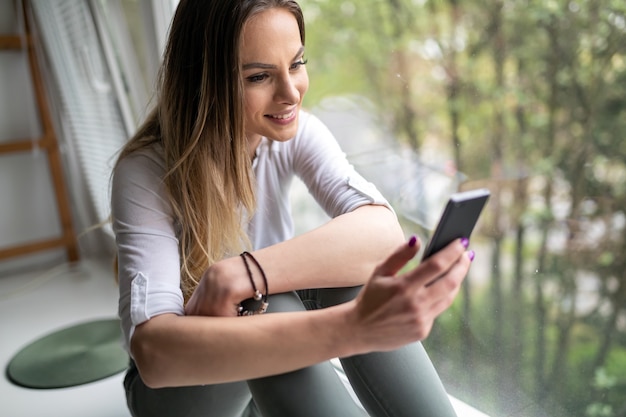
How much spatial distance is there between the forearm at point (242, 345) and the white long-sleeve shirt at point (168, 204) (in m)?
0.06

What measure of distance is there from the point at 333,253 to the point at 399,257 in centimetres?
23

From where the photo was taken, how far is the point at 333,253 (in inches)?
38.2

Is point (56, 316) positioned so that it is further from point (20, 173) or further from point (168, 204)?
point (168, 204)

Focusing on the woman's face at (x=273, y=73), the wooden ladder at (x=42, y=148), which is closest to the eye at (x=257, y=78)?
the woman's face at (x=273, y=73)

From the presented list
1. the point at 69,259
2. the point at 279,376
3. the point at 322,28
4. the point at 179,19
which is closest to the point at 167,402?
the point at 279,376

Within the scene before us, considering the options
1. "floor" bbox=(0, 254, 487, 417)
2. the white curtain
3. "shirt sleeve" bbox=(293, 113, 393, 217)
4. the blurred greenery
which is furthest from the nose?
the white curtain

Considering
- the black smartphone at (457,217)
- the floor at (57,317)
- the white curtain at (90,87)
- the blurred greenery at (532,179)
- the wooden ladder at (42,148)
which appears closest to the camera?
the black smartphone at (457,217)

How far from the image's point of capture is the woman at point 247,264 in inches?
31.8

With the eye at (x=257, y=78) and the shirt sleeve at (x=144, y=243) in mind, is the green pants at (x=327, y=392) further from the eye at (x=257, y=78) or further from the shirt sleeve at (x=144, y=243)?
the eye at (x=257, y=78)

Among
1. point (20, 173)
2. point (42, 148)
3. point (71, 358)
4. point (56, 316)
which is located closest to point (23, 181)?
point (20, 173)

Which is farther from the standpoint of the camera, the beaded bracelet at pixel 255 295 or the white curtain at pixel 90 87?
the white curtain at pixel 90 87

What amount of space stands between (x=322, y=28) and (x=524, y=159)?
78cm

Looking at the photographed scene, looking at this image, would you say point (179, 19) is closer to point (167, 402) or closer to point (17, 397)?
point (167, 402)

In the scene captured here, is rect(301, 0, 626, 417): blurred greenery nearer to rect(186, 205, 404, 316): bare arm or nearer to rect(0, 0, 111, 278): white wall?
rect(186, 205, 404, 316): bare arm
